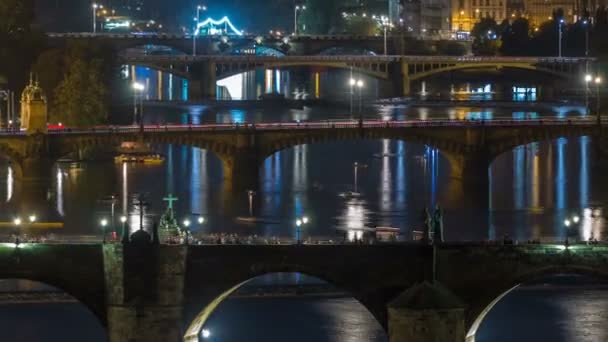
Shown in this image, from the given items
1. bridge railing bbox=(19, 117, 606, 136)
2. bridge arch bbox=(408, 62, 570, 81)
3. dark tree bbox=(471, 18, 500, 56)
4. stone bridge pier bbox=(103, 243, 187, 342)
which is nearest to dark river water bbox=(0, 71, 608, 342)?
bridge railing bbox=(19, 117, 606, 136)

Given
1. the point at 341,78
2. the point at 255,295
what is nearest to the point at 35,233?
the point at 255,295

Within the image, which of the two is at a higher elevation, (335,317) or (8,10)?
(8,10)

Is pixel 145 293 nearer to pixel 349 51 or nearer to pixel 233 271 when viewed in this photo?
pixel 233 271

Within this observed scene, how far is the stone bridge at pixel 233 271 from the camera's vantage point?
2032 inches

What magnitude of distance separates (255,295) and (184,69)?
80.1 m

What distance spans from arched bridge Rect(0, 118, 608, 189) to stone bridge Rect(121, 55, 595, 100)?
4310 cm

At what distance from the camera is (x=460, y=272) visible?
52.2 meters

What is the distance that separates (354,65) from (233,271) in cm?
9054

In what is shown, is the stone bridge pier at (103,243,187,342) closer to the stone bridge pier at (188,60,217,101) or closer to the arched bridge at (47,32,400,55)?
the stone bridge pier at (188,60,217,101)

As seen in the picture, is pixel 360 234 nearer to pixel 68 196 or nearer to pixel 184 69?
pixel 68 196

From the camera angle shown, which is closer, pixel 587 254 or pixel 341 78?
pixel 587 254

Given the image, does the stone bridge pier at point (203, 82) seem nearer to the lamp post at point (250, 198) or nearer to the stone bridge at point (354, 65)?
the stone bridge at point (354, 65)

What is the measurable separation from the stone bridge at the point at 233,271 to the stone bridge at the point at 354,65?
84197 mm

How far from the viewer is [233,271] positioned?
52.5 metres
